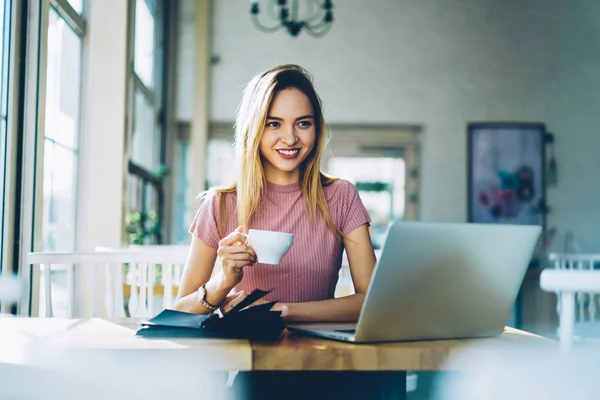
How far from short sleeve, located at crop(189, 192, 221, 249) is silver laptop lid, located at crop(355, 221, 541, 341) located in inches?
22.6

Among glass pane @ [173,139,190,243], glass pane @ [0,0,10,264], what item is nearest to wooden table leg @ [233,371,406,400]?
glass pane @ [0,0,10,264]

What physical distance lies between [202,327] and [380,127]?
19.2 ft

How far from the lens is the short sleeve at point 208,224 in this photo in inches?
59.5

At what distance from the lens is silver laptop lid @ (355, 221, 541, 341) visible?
96 centimetres

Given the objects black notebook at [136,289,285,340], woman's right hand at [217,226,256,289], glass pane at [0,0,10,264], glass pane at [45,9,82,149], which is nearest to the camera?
black notebook at [136,289,285,340]

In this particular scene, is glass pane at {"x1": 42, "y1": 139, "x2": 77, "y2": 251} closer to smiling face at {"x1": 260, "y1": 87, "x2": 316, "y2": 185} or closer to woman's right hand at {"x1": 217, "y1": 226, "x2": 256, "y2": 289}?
smiling face at {"x1": 260, "y1": 87, "x2": 316, "y2": 185}

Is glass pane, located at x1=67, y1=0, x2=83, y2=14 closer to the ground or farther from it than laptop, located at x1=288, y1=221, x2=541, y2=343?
farther from it

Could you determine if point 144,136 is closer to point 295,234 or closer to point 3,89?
point 3,89

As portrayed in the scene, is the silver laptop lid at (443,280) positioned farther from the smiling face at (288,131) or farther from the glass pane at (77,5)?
the glass pane at (77,5)

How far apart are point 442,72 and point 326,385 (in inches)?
233

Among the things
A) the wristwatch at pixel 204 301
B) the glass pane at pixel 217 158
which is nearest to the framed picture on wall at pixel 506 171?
the glass pane at pixel 217 158

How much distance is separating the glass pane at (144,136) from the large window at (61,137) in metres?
1.28

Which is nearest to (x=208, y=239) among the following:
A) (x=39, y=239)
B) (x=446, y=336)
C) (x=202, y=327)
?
(x=202, y=327)

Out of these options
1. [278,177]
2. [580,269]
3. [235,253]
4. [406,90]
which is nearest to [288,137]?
[278,177]
